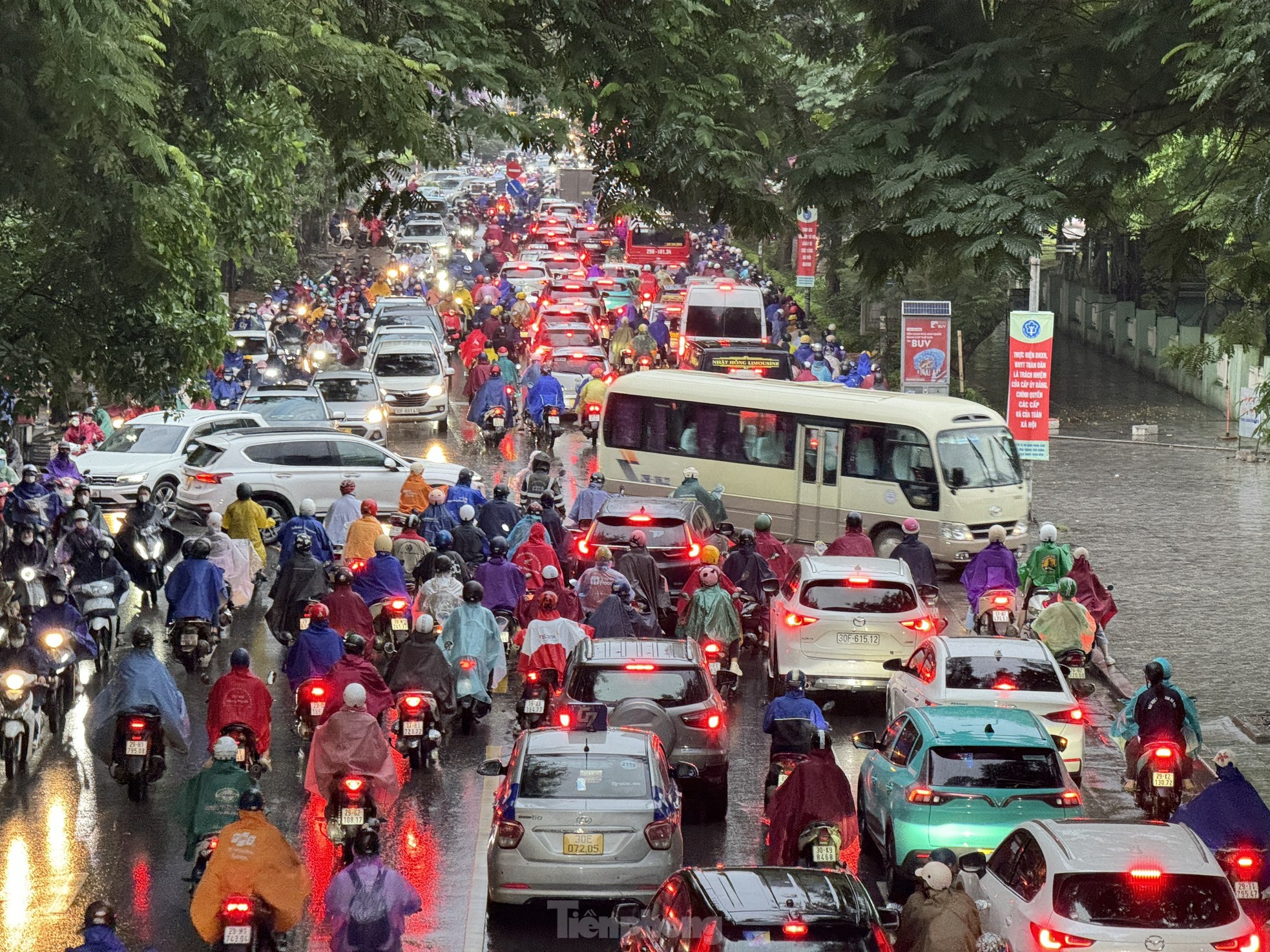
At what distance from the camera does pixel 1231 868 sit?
1265 cm

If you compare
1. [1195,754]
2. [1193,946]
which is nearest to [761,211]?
[1195,754]

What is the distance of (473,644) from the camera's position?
17.9 m

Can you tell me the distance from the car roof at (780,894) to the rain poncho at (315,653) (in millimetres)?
7805

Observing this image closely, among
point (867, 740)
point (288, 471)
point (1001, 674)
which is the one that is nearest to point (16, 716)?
point (867, 740)

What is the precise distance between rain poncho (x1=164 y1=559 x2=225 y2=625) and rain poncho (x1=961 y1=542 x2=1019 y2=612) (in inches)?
323

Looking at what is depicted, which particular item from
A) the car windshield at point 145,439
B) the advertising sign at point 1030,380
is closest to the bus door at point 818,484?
the advertising sign at point 1030,380

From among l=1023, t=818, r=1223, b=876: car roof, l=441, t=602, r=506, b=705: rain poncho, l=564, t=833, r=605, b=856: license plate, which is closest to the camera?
l=1023, t=818, r=1223, b=876: car roof

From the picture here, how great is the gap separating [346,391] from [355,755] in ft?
79.5

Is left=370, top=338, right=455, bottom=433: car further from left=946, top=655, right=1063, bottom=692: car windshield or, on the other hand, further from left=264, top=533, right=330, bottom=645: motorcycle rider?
left=946, top=655, right=1063, bottom=692: car windshield

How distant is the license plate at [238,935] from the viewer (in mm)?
11414

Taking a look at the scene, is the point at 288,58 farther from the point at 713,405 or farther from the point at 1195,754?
the point at 713,405

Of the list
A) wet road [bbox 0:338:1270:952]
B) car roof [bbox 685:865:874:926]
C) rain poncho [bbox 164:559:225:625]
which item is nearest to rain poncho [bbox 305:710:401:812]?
wet road [bbox 0:338:1270:952]

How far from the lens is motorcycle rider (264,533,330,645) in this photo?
2022 cm

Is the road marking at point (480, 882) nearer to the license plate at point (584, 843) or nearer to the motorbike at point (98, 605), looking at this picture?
the license plate at point (584, 843)
